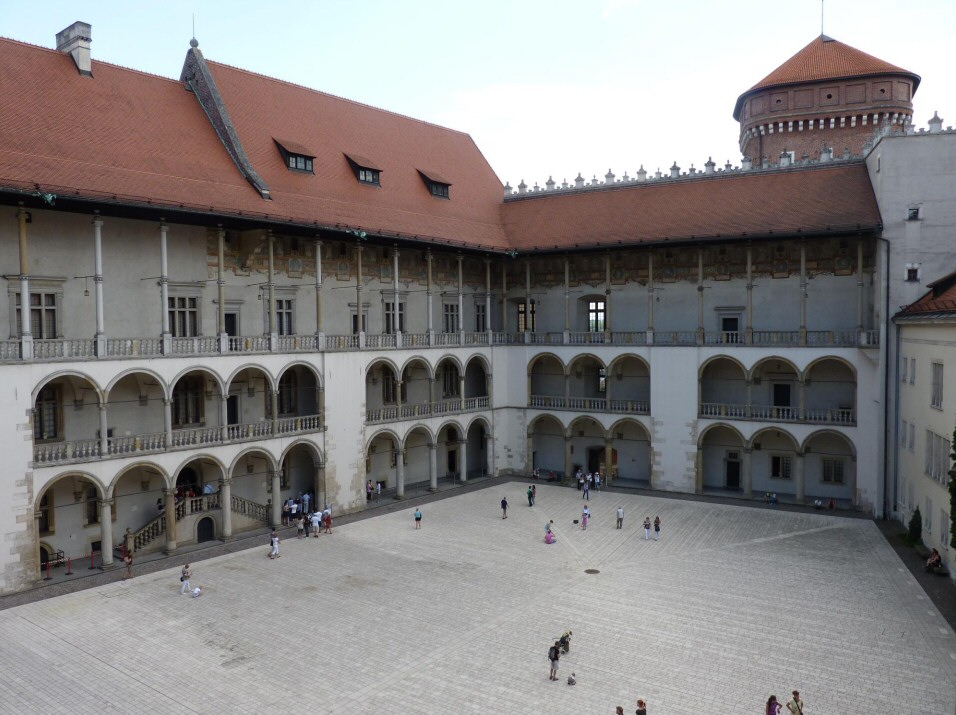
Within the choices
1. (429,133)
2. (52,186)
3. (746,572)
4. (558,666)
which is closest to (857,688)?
(558,666)

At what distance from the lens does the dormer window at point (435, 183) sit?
133ft

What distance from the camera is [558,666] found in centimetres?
1762

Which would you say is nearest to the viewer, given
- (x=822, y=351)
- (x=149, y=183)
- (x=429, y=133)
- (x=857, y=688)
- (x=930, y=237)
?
(x=857, y=688)

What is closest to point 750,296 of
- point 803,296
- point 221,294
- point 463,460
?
point 803,296

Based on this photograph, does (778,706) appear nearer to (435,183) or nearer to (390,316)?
(390,316)

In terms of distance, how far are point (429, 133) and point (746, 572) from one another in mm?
30898

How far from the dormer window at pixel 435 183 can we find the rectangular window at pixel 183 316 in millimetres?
15902

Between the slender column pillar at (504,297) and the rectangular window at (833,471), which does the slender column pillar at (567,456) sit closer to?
the slender column pillar at (504,297)

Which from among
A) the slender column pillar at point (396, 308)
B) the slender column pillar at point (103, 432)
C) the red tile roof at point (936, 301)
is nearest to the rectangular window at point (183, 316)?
the slender column pillar at point (103, 432)

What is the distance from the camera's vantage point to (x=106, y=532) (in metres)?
24.8

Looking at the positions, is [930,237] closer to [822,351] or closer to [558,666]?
[822,351]

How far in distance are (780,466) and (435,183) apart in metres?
22.8

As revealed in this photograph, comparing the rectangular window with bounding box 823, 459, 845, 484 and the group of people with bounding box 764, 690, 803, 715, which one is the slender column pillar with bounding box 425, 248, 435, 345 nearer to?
the rectangular window with bounding box 823, 459, 845, 484

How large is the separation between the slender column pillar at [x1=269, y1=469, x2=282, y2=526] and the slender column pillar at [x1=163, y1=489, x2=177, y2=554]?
4.01 m
